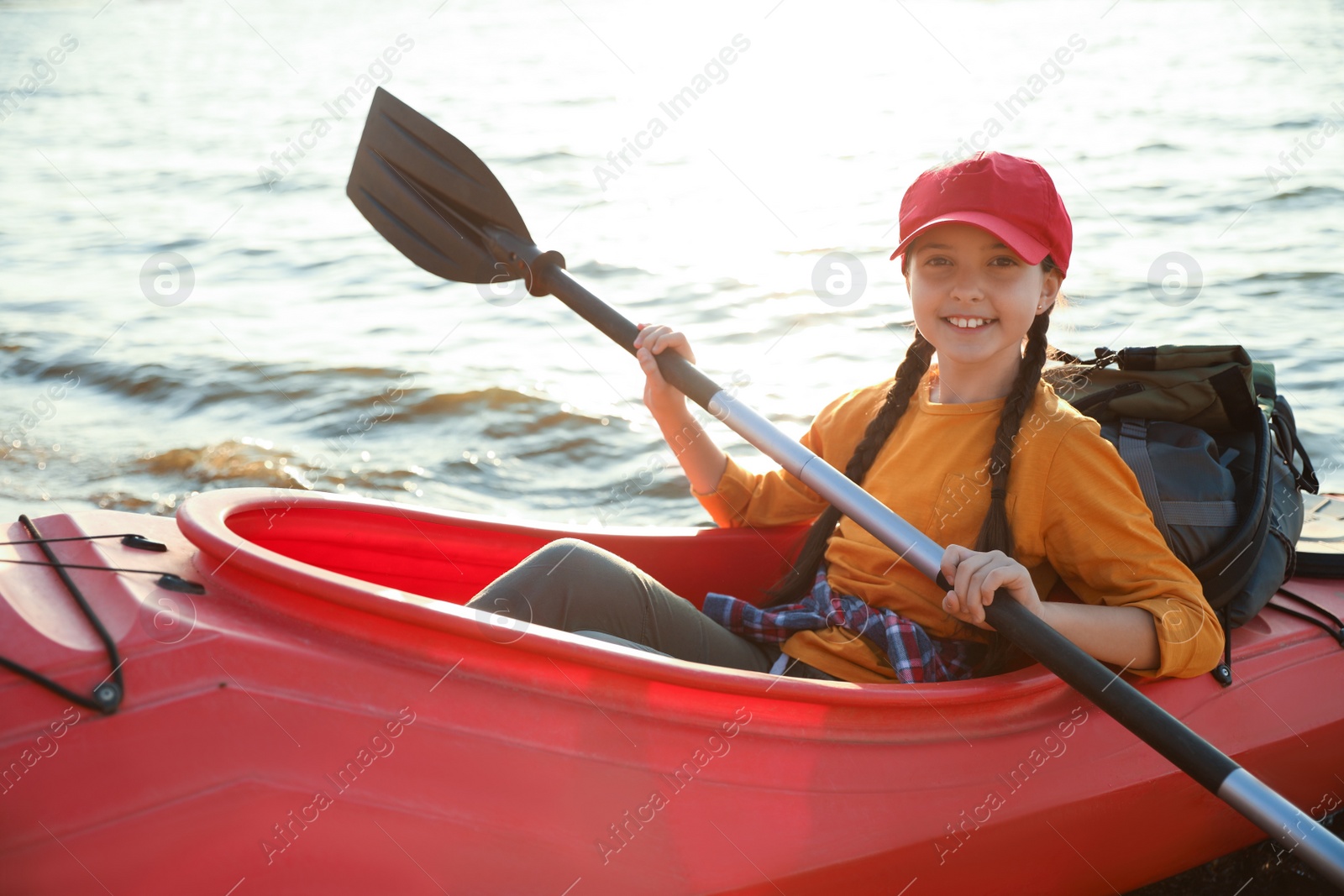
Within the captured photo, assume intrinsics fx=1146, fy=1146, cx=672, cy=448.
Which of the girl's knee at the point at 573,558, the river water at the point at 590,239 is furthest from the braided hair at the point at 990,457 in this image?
the river water at the point at 590,239

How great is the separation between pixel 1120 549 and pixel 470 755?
2.98 feet

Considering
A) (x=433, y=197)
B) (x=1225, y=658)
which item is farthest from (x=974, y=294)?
(x=433, y=197)

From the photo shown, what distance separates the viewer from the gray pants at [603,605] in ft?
5.60

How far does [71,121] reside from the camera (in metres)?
9.70

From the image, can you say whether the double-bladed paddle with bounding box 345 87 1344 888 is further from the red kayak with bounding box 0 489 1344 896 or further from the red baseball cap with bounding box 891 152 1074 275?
the red baseball cap with bounding box 891 152 1074 275

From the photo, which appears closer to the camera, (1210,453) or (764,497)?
(1210,453)

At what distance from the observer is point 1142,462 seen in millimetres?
1793

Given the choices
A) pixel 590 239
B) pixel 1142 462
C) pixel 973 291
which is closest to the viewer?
pixel 973 291

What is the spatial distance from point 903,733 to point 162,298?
4.72m

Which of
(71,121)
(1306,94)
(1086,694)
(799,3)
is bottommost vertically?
(1086,694)

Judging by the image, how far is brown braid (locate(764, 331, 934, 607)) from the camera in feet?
6.16

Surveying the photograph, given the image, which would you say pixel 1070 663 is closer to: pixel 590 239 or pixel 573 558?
pixel 573 558

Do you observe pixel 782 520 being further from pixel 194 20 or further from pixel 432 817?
pixel 194 20

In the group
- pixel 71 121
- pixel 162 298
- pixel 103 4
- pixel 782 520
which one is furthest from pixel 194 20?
pixel 782 520
